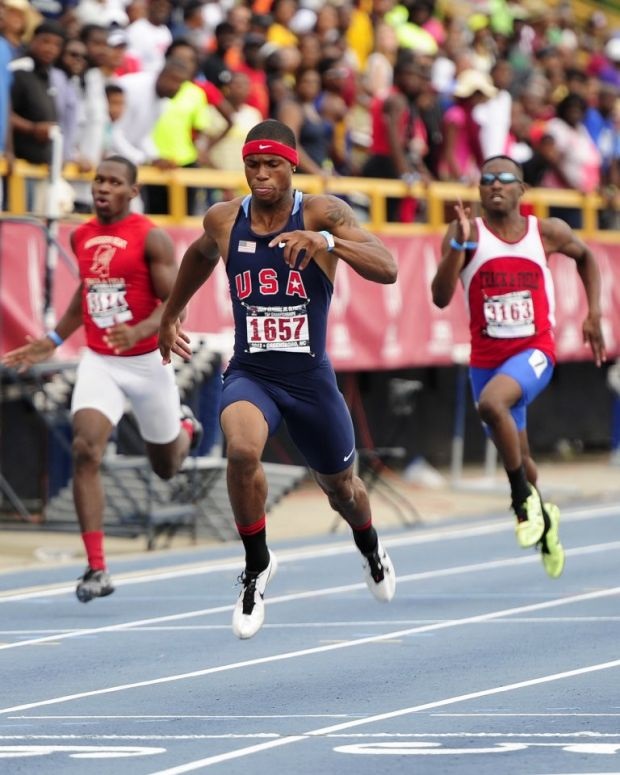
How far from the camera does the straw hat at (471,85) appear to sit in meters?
20.6

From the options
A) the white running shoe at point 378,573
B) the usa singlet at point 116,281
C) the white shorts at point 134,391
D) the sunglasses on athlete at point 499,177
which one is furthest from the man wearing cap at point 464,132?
the white running shoe at point 378,573

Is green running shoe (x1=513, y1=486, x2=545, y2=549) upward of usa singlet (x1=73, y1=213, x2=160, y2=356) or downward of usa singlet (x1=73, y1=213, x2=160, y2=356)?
downward

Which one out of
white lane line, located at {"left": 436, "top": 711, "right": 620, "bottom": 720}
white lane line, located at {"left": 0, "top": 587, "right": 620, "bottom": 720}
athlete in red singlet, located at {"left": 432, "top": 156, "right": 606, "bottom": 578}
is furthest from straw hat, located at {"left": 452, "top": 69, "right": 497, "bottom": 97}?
white lane line, located at {"left": 436, "top": 711, "right": 620, "bottom": 720}

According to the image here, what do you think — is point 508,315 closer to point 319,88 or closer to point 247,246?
point 247,246

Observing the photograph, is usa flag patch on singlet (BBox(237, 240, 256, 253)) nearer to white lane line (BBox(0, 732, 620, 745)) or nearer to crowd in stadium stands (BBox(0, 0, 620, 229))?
white lane line (BBox(0, 732, 620, 745))

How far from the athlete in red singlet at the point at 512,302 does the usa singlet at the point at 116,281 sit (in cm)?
177

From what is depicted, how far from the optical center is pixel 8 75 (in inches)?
584

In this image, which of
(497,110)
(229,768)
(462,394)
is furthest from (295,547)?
(229,768)

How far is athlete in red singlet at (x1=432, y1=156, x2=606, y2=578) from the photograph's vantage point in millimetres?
11484

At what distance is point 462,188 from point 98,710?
43.0 ft

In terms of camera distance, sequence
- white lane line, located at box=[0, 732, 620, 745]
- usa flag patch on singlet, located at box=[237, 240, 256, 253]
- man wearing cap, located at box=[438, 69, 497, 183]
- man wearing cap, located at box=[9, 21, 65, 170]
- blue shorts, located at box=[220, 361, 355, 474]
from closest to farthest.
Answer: white lane line, located at box=[0, 732, 620, 745], usa flag patch on singlet, located at box=[237, 240, 256, 253], blue shorts, located at box=[220, 361, 355, 474], man wearing cap, located at box=[9, 21, 65, 170], man wearing cap, located at box=[438, 69, 497, 183]

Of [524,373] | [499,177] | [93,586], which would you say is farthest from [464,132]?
[93,586]

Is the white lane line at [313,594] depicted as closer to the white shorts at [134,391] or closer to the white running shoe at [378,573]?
the white shorts at [134,391]

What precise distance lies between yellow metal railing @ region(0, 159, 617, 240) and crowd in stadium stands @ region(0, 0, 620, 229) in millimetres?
169
